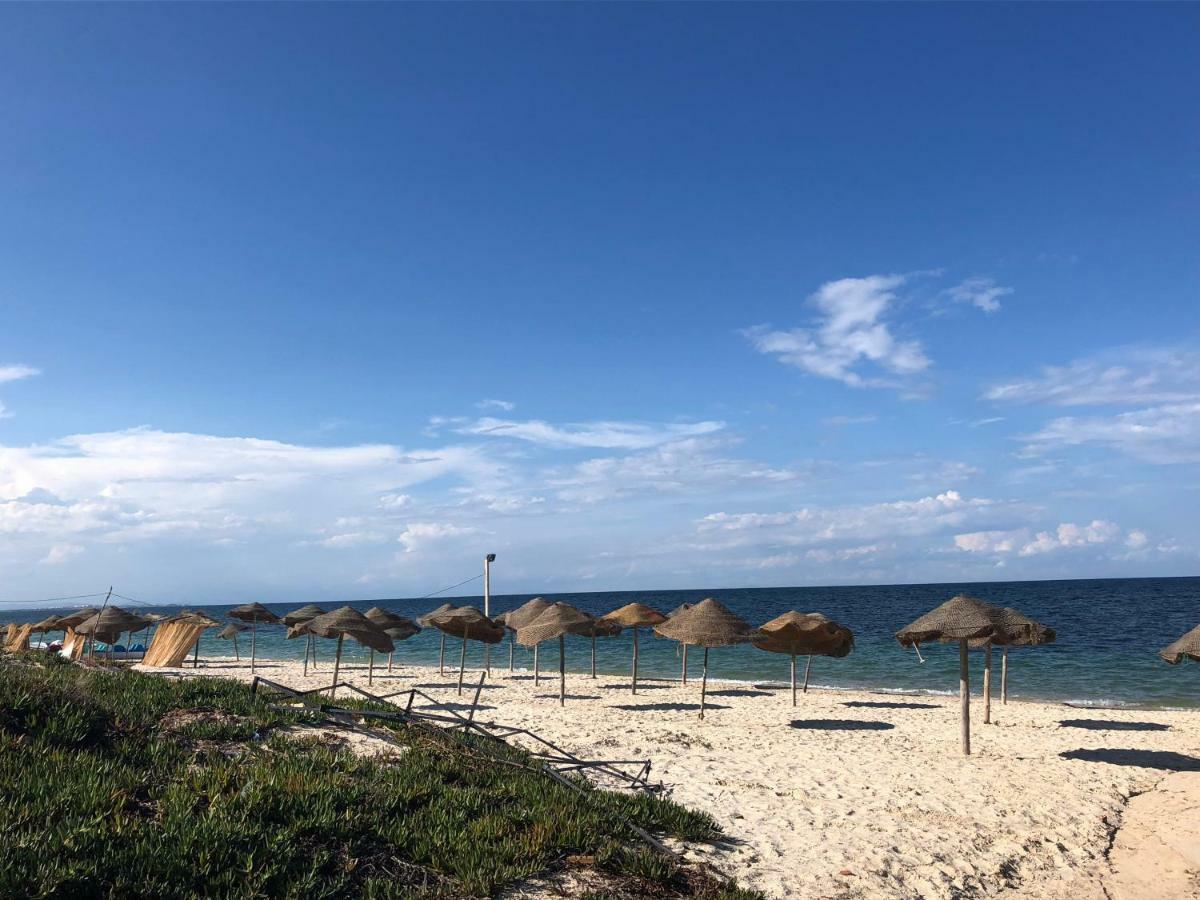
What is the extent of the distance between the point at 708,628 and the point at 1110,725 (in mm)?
10237

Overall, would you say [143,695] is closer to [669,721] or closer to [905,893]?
[905,893]

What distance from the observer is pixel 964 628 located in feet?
40.8

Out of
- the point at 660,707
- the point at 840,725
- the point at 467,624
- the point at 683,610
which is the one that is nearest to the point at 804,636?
the point at 840,725

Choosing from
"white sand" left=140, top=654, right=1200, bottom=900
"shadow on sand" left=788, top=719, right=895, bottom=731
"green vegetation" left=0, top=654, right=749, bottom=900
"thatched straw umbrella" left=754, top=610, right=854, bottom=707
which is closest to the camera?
"green vegetation" left=0, top=654, right=749, bottom=900

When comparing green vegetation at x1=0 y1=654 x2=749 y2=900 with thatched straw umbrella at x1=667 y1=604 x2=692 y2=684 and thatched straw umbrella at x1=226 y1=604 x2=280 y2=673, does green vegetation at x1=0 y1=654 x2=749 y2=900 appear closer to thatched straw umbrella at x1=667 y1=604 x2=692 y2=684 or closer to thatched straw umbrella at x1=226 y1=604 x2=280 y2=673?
thatched straw umbrella at x1=667 y1=604 x2=692 y2=684

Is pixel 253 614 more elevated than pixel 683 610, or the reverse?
pixel 683 610

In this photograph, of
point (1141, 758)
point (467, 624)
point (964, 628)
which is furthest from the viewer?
point (467, 624)

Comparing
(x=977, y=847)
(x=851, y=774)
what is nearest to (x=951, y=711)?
(x=851, y=774)

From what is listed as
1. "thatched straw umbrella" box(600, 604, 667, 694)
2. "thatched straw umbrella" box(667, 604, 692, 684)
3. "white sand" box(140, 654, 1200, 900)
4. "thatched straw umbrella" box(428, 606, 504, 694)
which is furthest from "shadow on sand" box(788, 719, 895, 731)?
"thatched straw umbrella" box(428, 606, 504, 694)

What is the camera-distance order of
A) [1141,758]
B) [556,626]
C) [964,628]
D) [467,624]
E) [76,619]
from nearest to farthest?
[964,628] → [1141,758] → [556,626] → [467,624] → [76,619]

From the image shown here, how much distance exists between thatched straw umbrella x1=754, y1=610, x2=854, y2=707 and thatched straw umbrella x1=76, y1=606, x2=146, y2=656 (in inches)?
1003

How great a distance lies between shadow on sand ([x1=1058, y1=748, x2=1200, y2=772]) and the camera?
12984 mm

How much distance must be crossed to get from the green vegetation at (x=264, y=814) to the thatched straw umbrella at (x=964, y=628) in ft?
21.4

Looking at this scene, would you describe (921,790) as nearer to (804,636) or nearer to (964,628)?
(964,628)
